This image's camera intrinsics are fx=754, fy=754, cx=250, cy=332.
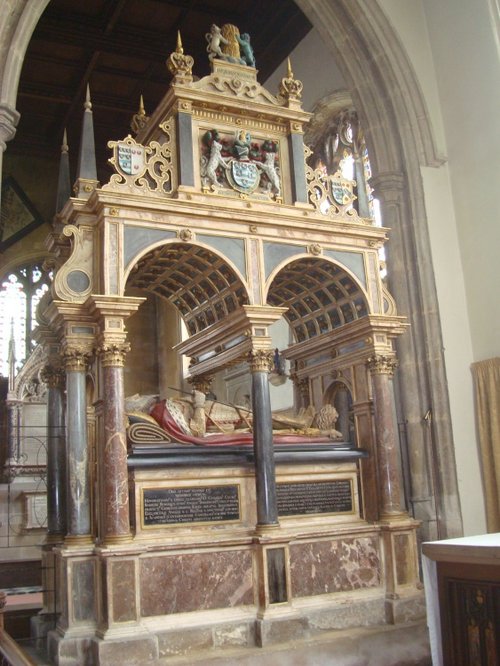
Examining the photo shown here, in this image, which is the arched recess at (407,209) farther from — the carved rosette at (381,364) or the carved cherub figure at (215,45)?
the carved cherub figure at (215,45)

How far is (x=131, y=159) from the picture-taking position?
705 centimetres

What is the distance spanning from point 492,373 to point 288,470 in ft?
9.67

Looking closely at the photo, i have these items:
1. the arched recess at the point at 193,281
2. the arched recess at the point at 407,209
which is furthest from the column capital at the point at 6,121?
the arched recess at the point at 407,209

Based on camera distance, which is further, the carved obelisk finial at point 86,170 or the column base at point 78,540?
the carved obelisk finial at point 86,170

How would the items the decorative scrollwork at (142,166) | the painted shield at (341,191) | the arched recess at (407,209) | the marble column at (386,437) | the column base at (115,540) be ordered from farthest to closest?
the arched recess at (407,209) < the painted shield at (341,191) < the marble column at (386,437) < the decorative scrollwork at (142,166) < the column base at (115,540)

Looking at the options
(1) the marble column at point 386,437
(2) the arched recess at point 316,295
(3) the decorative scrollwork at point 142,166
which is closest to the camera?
(3) the decorative scrollwork at point 142,166

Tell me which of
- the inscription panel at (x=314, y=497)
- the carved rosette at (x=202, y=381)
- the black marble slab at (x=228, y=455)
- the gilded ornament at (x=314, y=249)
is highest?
the gilded ornament at (x=314, y=249)

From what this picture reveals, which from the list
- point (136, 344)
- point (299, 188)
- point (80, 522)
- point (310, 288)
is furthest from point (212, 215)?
point (136, 344)

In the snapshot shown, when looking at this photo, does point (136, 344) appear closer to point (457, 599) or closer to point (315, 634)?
point (315, 634)

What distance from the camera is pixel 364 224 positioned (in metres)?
7.83

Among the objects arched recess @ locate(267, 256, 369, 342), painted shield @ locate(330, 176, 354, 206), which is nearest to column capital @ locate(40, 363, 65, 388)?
arched recess @ locate(267, 256, 369, 342)

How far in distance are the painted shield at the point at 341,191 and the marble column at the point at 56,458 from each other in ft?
11.0

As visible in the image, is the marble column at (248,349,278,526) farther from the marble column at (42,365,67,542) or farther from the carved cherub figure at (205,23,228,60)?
the carved cherub figure at (205,23,228,60)

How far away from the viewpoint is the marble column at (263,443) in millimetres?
6672
